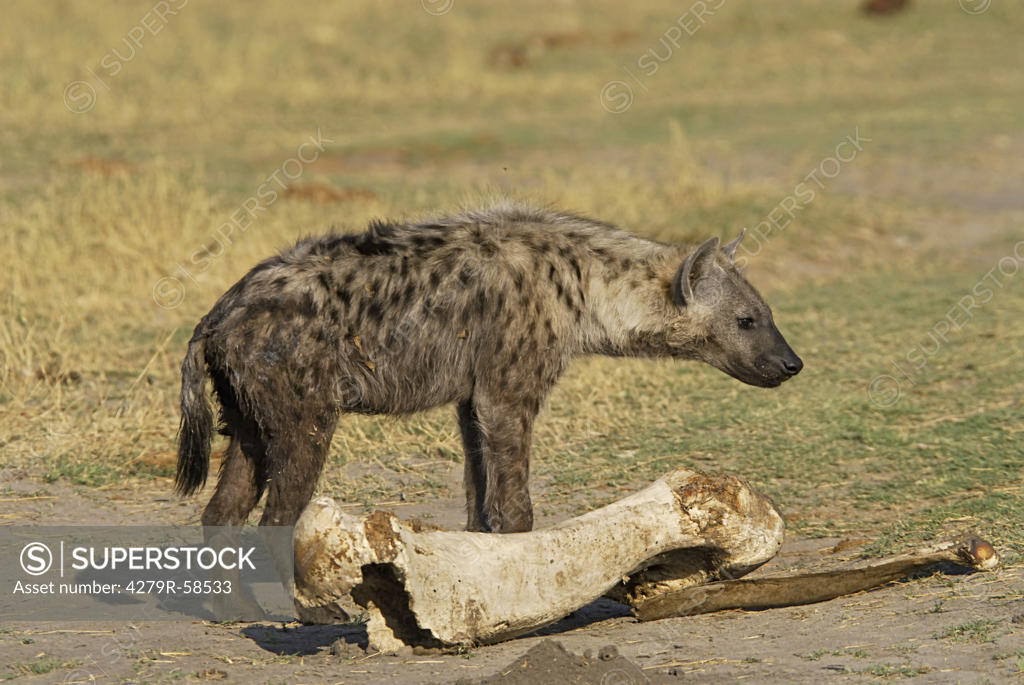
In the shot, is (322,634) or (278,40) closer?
(322,634)

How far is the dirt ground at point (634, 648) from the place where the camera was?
3.80m

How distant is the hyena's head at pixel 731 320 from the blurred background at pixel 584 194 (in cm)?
78

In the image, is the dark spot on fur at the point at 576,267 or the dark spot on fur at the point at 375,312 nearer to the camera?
the dark spot on fur at the point at 375,312

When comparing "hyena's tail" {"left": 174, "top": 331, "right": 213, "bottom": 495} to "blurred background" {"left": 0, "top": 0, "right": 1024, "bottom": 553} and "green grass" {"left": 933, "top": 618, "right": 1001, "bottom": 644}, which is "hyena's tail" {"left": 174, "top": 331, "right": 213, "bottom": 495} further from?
"green grass" {"left": 933, "top": 618, "right": 1001, "bottom": 644}

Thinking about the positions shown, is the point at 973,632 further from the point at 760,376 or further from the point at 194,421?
the point at 194,421

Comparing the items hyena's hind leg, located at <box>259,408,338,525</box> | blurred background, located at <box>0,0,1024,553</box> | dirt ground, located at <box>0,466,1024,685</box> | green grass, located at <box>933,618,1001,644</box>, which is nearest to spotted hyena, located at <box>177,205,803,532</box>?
hyena's hind leg, located at <box>259,408,338,525</box>

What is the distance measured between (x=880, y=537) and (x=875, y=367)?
2.75 m

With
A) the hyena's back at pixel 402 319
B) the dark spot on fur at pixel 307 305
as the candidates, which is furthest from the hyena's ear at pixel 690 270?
the dark spot on fur at pixel 307 305

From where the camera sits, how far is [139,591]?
5074 millimetres

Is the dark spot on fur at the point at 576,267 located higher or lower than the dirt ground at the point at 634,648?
higher

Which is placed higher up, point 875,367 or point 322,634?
point 875,367

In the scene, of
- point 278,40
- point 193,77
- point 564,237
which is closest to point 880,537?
point 564,237

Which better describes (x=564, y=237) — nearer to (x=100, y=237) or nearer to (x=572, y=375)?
(x=572, y=375)

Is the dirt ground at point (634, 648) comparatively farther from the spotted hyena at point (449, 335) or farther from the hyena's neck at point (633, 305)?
the hyena's neck at point (633, 305)
